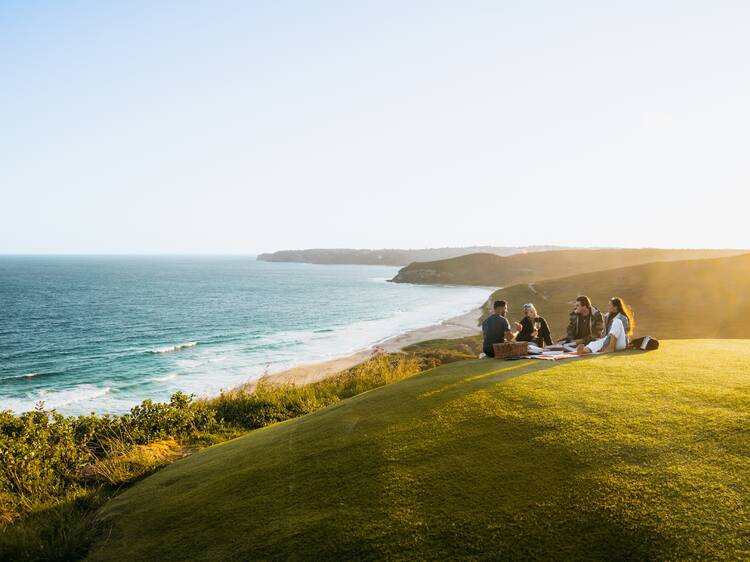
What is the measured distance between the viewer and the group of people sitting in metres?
11.0

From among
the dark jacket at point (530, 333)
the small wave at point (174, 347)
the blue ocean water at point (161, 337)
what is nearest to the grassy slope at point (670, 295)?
the blue ocean water at point (161, 337)

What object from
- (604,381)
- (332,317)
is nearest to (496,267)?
(332,317)

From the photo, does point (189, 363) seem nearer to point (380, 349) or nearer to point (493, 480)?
point (380, 349)

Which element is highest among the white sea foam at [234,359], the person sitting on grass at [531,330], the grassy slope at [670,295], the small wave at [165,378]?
the person sitting on grass at [531,330]

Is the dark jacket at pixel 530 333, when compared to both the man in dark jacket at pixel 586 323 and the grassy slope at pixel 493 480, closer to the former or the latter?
the man in dark jacket at pixel 586 323

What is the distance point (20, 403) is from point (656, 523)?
33.6 metres

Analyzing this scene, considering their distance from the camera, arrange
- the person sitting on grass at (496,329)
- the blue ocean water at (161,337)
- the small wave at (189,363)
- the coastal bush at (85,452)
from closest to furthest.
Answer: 1. the coastal bush at (85,452)
2. the person sitting on grass at (496,329)
3. the blue ocean water at (161,337)
4. the small wave at (189,363)

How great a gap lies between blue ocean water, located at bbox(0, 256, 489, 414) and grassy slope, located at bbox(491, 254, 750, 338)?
15237 millimetres

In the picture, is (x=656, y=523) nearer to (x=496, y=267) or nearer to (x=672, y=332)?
(x=672, y=332)

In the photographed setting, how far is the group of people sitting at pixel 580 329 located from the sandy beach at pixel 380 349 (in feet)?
32.1

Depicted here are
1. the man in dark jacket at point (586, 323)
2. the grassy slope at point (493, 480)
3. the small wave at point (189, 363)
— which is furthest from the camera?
the small wave at point (189, 363)

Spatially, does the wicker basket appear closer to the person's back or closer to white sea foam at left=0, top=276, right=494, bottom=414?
the person's back

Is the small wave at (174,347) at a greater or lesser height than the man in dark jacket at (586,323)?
lesser

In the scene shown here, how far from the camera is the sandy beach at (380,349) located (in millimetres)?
31375
